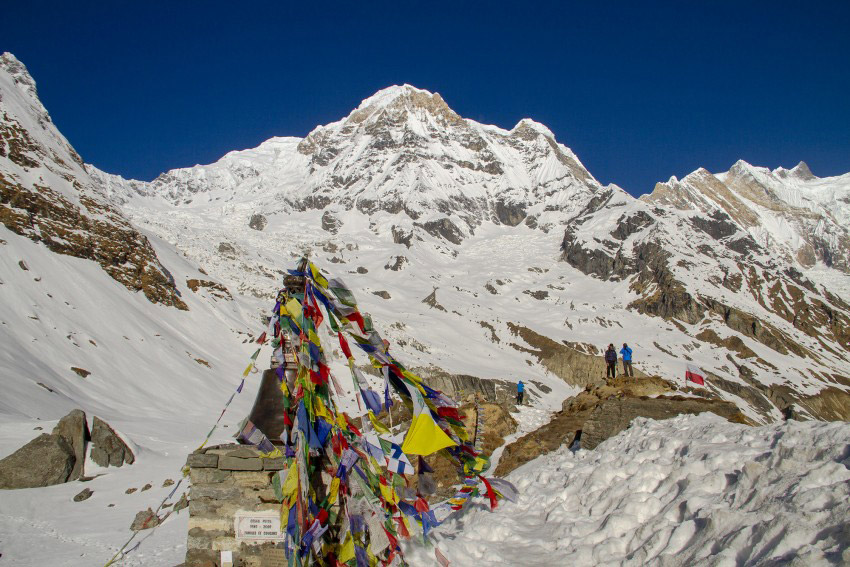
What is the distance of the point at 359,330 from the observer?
6.34m

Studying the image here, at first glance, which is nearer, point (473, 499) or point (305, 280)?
point (305, 280)

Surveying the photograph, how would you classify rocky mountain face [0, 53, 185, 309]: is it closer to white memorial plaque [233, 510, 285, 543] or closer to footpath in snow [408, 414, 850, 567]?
white memorial plaque [233, 510, 285, 543]

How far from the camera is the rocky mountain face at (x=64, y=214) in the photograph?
37375 mm

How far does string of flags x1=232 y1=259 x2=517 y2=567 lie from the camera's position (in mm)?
6168

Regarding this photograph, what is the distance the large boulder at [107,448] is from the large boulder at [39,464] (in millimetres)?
869

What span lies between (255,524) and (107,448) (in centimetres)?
1088

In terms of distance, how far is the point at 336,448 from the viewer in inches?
252

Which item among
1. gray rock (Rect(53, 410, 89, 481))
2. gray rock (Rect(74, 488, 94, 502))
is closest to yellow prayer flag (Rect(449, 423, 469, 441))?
gray rock (Rect(74, 488, 94, 502))

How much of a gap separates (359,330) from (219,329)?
124 ft

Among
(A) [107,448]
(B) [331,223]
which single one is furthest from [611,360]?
(B) [331,223]

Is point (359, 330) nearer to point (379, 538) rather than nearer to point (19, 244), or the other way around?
point (379, 538)

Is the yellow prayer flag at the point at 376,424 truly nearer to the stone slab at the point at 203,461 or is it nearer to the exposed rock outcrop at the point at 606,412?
the stone slab at the point at 203,461

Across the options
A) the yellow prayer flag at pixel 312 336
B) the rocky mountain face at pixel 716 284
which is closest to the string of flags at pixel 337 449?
the yellow prayer flag at pixel 312 336

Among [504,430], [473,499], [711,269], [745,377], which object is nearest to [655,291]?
[711,269]
